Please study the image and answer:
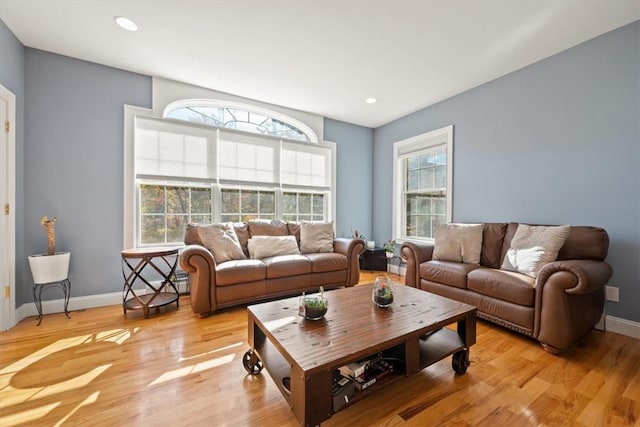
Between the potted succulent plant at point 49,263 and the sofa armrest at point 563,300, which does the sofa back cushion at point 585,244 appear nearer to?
the sofa armrest at point 563,300

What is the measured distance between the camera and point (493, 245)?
273 centimetres

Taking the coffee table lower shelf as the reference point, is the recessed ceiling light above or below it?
above

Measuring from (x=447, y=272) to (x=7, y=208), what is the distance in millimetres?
4056

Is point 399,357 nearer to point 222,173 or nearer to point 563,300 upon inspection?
point 563,300

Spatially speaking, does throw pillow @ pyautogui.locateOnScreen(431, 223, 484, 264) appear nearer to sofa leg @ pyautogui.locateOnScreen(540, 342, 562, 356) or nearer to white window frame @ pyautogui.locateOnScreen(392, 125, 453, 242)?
white window frame @ pyautogui.locateOnScreen(392, 125, 453, 242)

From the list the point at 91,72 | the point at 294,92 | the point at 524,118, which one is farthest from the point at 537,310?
the point at 91,72

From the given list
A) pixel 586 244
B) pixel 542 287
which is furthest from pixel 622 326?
pixel 542 287

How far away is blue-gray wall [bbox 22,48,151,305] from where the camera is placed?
8.24 feet

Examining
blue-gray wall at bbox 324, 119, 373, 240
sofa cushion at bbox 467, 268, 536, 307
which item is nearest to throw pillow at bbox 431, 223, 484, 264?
sofa cushion at bbox 467, 268, 536, 307

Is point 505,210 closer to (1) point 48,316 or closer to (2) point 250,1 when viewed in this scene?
(2) point 250,1

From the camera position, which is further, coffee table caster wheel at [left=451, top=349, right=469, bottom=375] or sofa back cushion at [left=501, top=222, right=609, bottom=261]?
sofa back cushion at [left=501, top=222, right=609, bottom=261]

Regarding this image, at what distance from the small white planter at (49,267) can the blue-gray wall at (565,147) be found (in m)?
4.41

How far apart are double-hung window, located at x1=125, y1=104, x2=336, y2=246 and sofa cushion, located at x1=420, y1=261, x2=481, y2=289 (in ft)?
6.57

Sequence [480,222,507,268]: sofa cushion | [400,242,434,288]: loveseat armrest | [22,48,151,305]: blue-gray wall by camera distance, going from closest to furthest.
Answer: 1. [22,48,151,305]: blue-gray wall
2. [480,222,507,268]: sofa cushion
3. [400,242,434,288]: loveseat armrest
